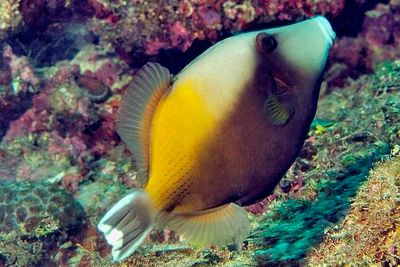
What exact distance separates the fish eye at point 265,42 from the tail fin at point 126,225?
81 cm

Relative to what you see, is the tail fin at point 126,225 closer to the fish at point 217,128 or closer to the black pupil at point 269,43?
the fish at point 217,128

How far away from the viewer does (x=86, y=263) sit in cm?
479

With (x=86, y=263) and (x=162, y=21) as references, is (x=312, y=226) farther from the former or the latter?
(x=162, y=21)

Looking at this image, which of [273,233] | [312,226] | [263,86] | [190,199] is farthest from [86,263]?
[263,86]

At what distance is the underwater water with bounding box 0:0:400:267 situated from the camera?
7.82ft

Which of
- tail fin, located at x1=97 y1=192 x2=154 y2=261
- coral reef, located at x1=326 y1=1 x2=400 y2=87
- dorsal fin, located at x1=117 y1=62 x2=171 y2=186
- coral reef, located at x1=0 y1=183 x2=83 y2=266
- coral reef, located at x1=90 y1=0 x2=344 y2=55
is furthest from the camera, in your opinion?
coral reef, located at x1=326 y1=1 x2=400 y2=87

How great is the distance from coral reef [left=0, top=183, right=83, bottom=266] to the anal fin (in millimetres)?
3557

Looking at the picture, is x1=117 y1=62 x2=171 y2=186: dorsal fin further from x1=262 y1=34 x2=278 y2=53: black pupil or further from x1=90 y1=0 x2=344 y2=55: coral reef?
x1=90 y1=0 x2=344 y2=55: coral reef

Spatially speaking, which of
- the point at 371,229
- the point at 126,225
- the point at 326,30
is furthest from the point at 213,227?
the point at 326,30

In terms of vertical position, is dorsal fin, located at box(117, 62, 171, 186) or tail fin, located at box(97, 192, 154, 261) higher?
dorsal fin, located at box(117, 62, 171, 186)

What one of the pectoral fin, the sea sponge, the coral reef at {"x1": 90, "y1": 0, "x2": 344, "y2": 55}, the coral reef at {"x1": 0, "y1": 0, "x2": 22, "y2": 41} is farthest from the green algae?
the coral reef at {"x1": 0, "y1": 0, "x2": 22, "y2": 41}

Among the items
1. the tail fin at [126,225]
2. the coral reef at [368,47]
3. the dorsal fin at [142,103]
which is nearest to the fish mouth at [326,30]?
the dorsal fin at [142,103]

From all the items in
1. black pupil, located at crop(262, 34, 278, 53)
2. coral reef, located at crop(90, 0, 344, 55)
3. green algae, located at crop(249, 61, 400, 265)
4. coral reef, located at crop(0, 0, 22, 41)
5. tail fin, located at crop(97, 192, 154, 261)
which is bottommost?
green algae, located at crop(249, 61, 400, 265)

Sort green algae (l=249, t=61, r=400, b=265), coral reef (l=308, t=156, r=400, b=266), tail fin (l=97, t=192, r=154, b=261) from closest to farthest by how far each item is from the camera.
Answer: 1. tail fin (l=97, t=192, r=154, b=261)
2. coral reef (l=308, t=156, r=400, b=266)
3. green algae (l=249, t=61, r=400, b=265)
